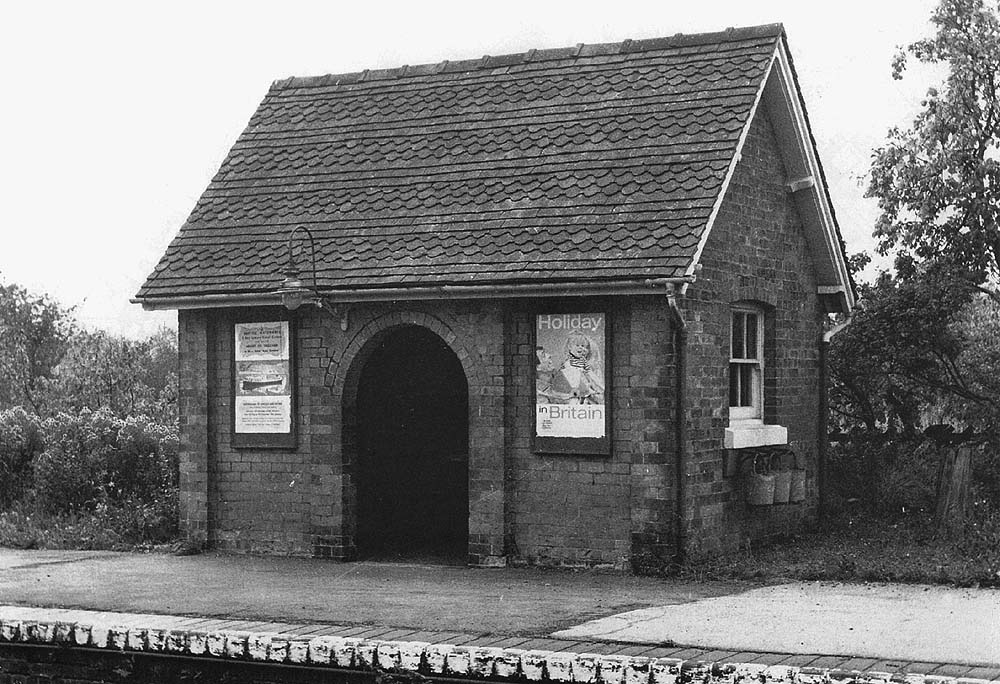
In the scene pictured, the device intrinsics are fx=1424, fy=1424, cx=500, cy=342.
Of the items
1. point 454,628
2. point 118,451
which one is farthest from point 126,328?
point 454,628

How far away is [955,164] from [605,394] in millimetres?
9033

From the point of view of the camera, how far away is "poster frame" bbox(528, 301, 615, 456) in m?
14.4

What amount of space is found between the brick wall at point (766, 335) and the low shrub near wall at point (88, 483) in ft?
22.5

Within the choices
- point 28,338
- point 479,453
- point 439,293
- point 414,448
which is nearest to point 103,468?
point 414,448

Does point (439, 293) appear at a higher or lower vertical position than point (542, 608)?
higher

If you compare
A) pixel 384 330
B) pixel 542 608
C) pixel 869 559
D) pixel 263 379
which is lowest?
pixel 542 608

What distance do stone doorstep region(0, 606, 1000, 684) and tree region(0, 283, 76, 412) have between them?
3427 cm

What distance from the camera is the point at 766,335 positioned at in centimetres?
1688

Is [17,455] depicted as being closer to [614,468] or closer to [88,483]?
[88,483]

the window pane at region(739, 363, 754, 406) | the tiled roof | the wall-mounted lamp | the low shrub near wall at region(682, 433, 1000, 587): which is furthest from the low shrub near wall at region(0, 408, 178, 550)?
the low shrub near wall at region(682, 433, 1000, 587)

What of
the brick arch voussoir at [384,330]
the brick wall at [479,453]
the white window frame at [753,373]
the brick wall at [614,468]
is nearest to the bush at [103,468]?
the brick wall at [479,453]

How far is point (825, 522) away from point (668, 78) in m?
6.01

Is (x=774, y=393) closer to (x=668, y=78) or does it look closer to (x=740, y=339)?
(x=740, y=339)

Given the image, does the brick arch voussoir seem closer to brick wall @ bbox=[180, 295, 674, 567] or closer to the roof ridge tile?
brick wall @ bbox=[180, 295, 674, 567]
